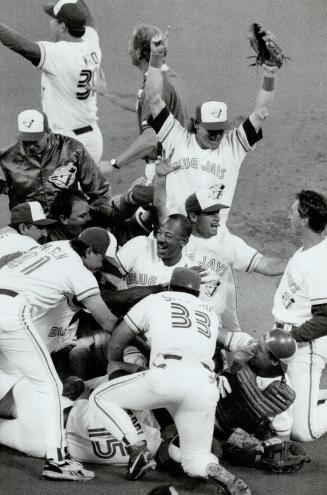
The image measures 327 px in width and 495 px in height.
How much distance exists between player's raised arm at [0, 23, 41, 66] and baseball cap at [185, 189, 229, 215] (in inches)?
80.5

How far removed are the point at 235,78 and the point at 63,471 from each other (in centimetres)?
1024

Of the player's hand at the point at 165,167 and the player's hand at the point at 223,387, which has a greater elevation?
the player's hand at the point at 165,167

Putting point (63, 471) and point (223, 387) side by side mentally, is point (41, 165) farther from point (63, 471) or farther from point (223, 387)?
point (63, 471)

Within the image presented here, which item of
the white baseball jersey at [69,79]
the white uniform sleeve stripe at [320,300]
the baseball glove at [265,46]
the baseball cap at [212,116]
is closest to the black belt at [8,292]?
the white uniform sleeve stripe at [320,300]

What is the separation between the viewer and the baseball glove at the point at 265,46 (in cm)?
658

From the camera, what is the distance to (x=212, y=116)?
6.81m

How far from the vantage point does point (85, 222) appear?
22.7 ft

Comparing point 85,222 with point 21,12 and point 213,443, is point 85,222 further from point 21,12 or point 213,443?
point 21,12

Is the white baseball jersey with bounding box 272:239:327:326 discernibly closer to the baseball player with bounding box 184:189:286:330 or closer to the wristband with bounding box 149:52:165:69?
the baseball player with bounding box 184:189:286:330

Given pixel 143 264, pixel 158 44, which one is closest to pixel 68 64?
pixel 158 44

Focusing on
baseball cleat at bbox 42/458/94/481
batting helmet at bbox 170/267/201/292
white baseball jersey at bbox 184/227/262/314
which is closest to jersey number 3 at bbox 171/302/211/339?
batting helmet at bbox 170/267/201/292

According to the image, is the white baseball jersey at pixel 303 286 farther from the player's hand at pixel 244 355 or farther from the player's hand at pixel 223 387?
the player's hand at pixel 223 387

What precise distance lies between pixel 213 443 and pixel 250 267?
1.61 metres

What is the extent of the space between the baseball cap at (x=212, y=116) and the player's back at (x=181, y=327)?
6.04ft
